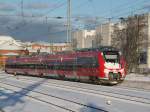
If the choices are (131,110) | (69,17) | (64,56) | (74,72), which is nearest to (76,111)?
(131,110)

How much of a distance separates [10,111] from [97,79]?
56.6ft

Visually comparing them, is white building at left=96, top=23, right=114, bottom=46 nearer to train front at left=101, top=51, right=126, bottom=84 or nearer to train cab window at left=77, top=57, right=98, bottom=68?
train cab window at left=77, top=57, right=98, bottom=68

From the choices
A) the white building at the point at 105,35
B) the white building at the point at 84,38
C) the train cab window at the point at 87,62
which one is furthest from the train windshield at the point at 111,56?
the white building at the point at 84,38

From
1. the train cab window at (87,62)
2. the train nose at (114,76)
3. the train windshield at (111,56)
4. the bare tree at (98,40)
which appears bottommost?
the train nose at (114,76)

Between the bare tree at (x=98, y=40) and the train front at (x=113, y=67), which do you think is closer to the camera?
the train front at (x=113, y=67)

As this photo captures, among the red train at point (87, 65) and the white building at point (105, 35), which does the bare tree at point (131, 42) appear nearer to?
the red train at point (87, 65)

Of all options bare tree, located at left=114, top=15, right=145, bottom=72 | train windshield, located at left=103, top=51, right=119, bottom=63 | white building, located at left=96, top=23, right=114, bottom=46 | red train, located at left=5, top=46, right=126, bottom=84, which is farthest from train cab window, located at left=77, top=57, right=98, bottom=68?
white building, located at left=96, top=23, right=114, bottom=46

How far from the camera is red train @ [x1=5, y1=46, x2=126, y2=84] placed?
32.0 m

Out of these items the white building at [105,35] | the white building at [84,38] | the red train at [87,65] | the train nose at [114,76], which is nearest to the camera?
the train nose at [114,76]

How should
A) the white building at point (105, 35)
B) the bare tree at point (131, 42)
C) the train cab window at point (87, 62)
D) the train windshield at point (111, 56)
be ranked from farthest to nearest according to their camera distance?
the white building at point (105, 35), the bare tree at point (131, 42), the train cab window at point (87, 62), the train windshield at point (111, 56)

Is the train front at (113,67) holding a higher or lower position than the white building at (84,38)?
lower

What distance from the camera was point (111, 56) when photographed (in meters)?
32.7

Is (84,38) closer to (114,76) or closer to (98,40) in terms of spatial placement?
(98,40)

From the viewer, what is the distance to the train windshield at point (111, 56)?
32.3 m
